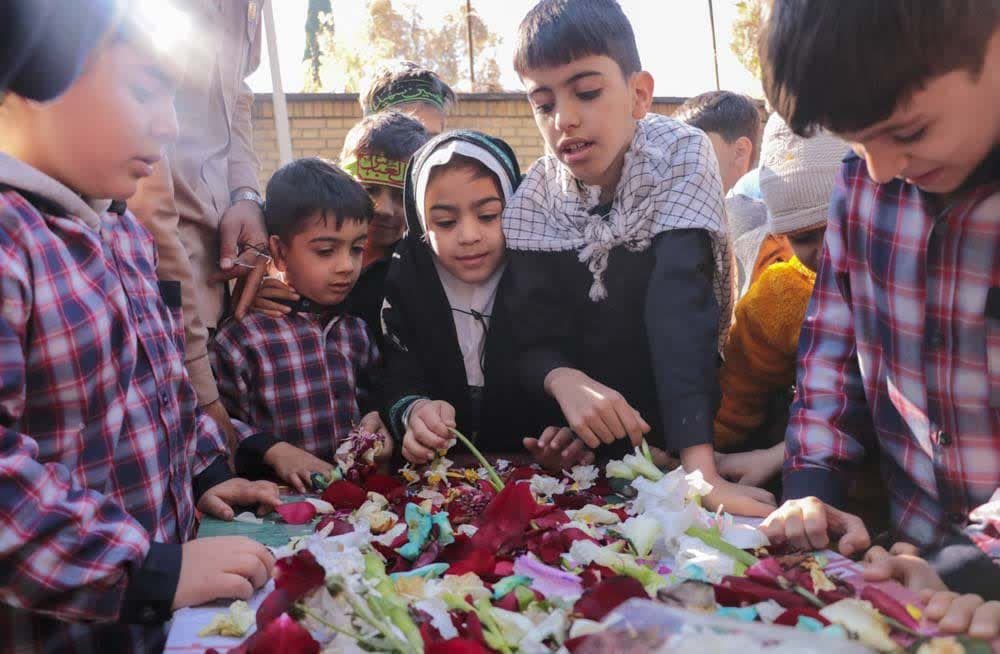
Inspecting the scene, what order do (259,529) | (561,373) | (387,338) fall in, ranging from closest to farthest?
(259,529) → (561,373) → (387,338)

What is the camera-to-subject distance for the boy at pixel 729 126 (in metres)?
4.29

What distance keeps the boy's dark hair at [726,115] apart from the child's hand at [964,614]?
3.48 meters

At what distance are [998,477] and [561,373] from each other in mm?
865

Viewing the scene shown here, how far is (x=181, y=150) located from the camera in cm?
238

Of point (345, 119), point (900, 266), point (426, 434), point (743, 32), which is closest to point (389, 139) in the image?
point (426, 434)

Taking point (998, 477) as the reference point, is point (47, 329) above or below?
above

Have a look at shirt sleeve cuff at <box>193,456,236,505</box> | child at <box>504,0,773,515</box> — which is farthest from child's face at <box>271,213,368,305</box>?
shirt sleeve cuff at <box>193,456,236,505</box>

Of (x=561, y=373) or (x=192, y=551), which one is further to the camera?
(x=561, y=373)

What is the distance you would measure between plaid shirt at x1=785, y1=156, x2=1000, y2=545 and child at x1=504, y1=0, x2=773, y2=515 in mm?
292

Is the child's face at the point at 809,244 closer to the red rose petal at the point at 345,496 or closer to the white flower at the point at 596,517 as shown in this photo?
the white flower at the point at 596,517

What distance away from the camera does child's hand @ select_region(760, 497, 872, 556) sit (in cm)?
129

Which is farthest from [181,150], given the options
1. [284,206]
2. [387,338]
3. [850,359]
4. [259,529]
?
[850,359]

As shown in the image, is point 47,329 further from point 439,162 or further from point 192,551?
point 439,162

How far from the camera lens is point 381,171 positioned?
9.39ft
